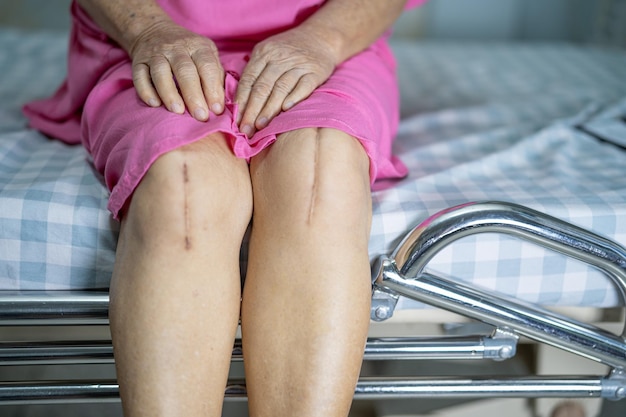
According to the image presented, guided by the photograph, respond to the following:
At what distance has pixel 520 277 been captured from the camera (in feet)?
3.06

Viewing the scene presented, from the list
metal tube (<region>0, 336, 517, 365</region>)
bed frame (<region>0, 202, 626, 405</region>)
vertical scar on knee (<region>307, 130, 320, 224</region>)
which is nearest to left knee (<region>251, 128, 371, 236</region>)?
vertical scar on knee (<region>307, 130, 320, 224</region>)

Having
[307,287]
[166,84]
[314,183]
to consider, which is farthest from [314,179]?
[166,84]

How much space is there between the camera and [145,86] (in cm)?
86

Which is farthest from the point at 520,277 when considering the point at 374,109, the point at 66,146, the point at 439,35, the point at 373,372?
the point at 439,35

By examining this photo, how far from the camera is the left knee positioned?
2.45 ft

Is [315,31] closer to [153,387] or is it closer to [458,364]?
[153,387]

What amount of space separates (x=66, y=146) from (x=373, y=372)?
29.5 inches

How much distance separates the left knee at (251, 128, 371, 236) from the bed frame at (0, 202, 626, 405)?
11cm

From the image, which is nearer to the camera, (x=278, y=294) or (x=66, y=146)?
(x=278, y=294)

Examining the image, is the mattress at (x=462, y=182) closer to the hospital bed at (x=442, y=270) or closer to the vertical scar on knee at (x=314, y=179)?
the hospital bed at (x=442, y=270)

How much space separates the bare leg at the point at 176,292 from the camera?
689mm

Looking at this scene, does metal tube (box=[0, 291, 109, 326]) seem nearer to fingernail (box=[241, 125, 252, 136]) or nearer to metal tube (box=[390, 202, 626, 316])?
fingernail (box=[241, 125, 252, 136])

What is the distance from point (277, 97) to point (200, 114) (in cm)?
10

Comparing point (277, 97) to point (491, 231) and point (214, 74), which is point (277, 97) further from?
point (491, 231)
